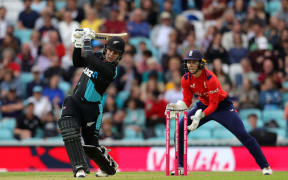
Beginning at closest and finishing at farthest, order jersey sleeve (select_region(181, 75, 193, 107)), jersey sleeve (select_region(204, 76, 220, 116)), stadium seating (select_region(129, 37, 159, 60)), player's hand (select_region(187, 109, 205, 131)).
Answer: player's hand (select_region(187, 109, 205, 131)) → jersey sleeve (select_region(204, 76, 220, 116)) → jersey sleeve (select_region(181, 75, 193, 107)) → stadium seating (select_region(129, 37, 159, 60))

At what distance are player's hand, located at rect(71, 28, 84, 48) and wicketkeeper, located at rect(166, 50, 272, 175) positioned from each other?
5.75 feet

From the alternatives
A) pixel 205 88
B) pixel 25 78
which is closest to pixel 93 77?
pixel 205 88

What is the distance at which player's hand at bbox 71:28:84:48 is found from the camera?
30.8ft

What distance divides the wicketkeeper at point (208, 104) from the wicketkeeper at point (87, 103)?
1222 millimetres

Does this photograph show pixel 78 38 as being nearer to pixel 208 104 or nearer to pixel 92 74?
pixel 92 74

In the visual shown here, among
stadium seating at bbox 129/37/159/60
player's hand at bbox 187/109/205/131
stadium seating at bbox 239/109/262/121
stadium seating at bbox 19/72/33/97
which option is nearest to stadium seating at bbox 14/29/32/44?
stadium seating at bbox 19/72/33/97

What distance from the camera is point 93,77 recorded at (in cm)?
971

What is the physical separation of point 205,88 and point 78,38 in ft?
7.41

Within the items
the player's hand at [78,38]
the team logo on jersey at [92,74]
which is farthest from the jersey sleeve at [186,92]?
the player's hand at [78,38]

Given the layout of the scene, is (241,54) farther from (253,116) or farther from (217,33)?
(253,116)

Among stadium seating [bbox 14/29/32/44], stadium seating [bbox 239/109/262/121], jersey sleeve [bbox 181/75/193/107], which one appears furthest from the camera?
stadium seating [bbox 14/29/32/44]

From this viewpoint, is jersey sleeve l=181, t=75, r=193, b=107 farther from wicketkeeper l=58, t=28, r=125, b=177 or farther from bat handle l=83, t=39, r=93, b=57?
bat handle l=83, t=39, r=93, b=57

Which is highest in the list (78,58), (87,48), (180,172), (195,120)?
(87,48)

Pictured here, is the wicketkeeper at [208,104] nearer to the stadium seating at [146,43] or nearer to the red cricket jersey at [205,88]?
the red cricket jersey at [205,88]
